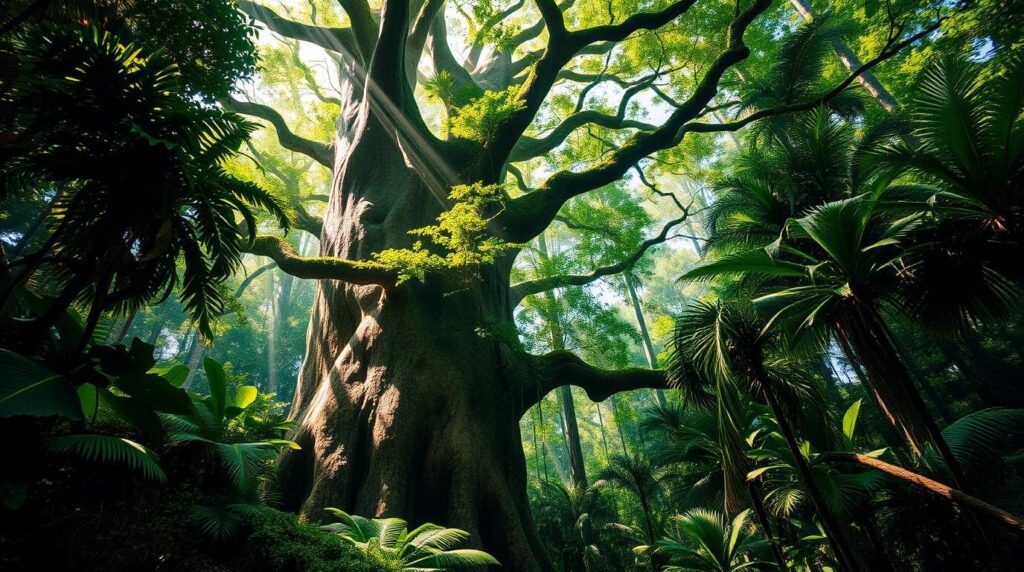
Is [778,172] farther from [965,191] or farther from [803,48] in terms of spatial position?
[965,191]

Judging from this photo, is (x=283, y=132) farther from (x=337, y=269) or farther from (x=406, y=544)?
(x=406, y=544)

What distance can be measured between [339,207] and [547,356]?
17.7ft

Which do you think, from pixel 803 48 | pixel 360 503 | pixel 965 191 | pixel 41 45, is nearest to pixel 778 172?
pixel 803 48

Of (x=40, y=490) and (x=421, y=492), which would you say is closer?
(x=40, y=490)

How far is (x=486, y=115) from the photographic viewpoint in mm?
7359

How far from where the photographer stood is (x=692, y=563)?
7.25 m

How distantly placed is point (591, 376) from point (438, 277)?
3551mm

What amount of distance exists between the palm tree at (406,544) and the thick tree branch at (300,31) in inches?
411

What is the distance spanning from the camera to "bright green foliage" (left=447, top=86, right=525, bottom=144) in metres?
7.27

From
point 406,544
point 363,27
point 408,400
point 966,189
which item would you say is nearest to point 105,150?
point 406,544

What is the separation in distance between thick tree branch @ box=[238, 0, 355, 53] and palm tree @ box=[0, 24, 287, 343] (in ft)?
24.9

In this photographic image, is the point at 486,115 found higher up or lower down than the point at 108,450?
higher up

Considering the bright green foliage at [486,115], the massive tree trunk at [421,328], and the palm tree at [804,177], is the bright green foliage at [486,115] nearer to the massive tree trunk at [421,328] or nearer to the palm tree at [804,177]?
the massive tree trunk at [421,328]

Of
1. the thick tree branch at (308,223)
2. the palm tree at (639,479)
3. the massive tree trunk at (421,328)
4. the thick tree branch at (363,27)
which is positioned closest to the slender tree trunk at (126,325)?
the massive tree trunk at (421,328)
